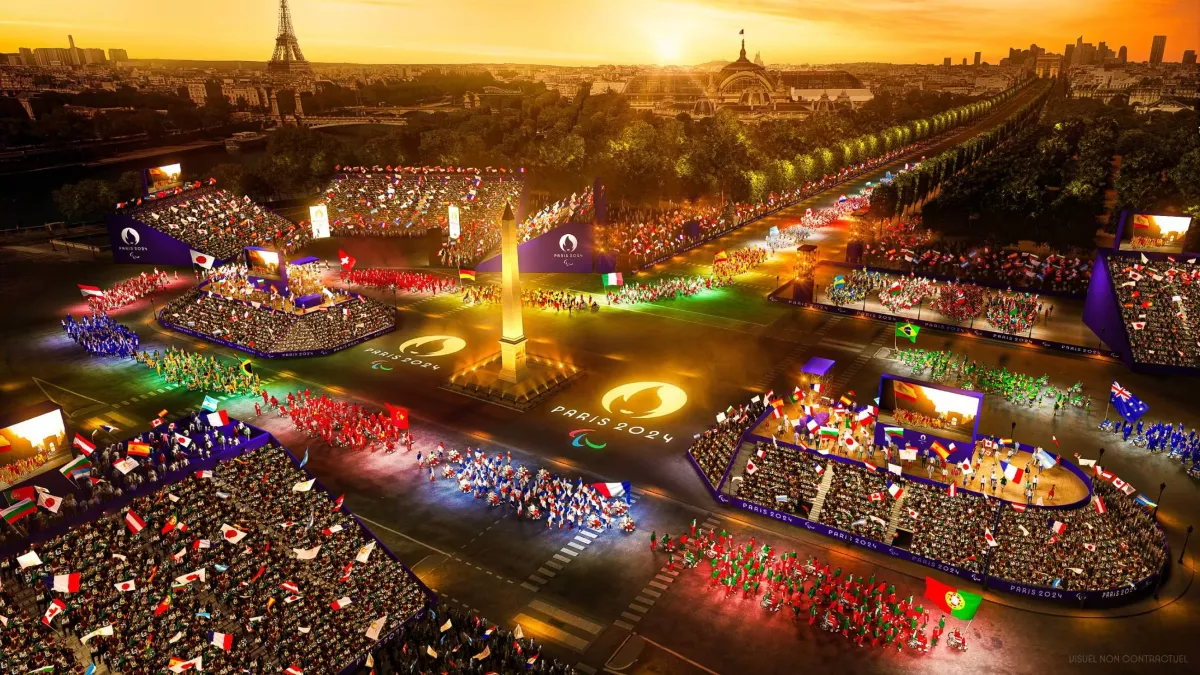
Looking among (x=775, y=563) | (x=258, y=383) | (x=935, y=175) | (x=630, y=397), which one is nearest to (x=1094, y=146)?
(x=935, y=175)

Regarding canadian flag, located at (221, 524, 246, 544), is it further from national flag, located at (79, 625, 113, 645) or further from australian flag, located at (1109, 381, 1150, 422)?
australian flag, located at (1109, 381, 1150, 422)

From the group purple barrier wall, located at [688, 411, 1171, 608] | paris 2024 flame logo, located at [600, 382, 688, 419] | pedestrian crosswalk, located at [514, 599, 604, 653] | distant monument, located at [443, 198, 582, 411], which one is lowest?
pedestrian crosswalk, located at [514, 599, 604, 653]

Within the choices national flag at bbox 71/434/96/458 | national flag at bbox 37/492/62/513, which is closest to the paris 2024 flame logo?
national flag at bbox 71/434/96/458

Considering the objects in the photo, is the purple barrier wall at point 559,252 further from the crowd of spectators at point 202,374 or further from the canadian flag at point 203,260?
the crowd of spectators at point 202,374

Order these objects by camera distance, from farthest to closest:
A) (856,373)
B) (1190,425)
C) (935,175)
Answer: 1. (935,175)
2. (856,373)
3. (1190,425)

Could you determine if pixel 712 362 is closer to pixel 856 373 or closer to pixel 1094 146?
pixel 856 373

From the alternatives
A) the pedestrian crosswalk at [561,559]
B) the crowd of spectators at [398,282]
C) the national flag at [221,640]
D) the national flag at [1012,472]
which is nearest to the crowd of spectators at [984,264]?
the national flag at [1012,472]
